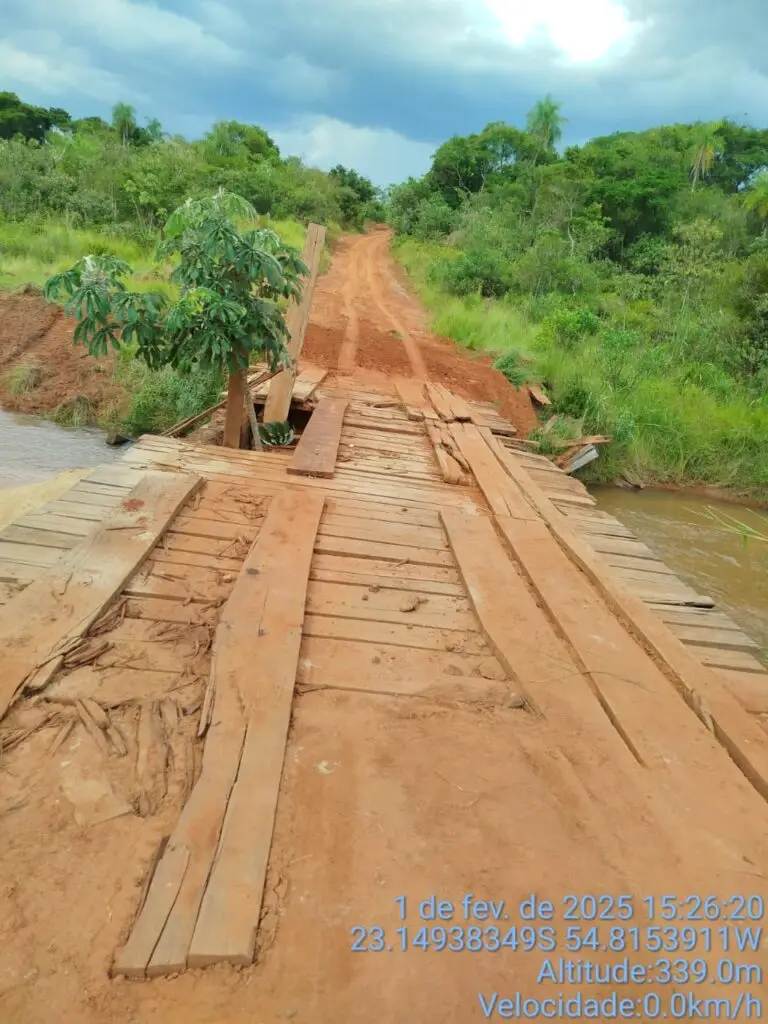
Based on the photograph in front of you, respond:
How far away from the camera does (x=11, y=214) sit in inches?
688

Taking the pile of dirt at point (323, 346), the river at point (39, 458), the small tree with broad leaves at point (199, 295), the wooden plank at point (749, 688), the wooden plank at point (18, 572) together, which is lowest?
the river at point (39, 458)

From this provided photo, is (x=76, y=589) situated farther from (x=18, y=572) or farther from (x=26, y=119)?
(x=26, y=119)

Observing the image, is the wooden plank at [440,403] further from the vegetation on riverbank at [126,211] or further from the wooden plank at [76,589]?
the wooden plank at [76,589]

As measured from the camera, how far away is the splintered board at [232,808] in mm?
1308

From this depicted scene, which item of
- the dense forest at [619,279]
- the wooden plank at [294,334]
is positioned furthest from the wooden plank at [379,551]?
the dense forest at [619,279]

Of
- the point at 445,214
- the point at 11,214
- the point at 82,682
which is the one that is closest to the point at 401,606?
the point at 82,682

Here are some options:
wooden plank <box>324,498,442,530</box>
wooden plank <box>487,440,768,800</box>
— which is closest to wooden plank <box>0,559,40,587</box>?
wooden plank <box>324,498,442,530</box>

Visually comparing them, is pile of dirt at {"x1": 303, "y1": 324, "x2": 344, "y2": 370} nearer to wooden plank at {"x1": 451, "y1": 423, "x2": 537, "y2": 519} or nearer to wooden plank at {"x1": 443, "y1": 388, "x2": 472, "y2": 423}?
wooden plank at {"x1": 443, "y1": 388, "x2": 472, "y2": 423}

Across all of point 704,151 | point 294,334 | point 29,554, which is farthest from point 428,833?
point 704,151

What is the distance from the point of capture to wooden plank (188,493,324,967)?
1341 mm

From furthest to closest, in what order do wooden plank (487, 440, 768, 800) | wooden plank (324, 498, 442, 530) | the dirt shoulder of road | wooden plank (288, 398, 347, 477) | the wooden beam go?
the dirt shoulder of road
the wooden beam
wooden plank (288, 398, 347, 477)
wooden plank (324, 498, 442, 530)
wooden plank (487, 440, 768, 800)

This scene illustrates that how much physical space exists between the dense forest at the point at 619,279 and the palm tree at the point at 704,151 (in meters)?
0.13

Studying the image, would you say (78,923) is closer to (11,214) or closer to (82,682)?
(82,682)

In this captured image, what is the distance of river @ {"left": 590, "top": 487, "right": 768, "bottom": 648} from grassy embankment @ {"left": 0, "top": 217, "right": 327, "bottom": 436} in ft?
16.1
